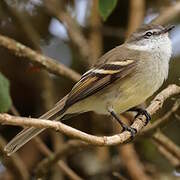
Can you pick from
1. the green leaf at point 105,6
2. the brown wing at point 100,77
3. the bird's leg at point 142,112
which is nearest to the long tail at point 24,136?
the brown wing at point 100,77

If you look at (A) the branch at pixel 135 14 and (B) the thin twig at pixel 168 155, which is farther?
(A) the branch at pixel 135 14

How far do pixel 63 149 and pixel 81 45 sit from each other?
3.55ft

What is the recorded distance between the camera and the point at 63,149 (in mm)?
3633

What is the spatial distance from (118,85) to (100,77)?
13cm

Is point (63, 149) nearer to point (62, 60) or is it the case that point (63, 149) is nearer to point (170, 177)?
point (170, 177)

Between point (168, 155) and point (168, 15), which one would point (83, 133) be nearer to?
point (168, 155)

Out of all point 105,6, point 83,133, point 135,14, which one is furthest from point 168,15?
Result: point 83,133

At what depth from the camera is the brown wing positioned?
3391mm

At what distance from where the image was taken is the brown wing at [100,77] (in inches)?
133

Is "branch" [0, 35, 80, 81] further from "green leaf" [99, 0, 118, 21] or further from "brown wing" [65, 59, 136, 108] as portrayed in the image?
"green leaf" [99, 0, 118, 21]

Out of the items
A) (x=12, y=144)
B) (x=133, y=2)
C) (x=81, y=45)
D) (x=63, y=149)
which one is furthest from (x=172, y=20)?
(x=12, y=144)

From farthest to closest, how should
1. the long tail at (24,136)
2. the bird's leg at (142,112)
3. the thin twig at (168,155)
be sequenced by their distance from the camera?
the thin twig at (168,155) → the bird's leg at (142,112) → the long tail at (24,136)

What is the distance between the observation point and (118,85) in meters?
3.46

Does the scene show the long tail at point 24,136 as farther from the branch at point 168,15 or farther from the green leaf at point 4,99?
the branch at point 168,15
